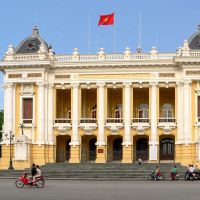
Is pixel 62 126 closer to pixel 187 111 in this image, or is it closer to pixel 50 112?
pixel 50 112

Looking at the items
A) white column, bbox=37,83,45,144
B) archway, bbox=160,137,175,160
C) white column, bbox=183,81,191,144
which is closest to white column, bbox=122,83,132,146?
archway, bbox=160,137,175,160

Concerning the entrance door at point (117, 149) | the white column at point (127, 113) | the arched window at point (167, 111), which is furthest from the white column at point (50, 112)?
the arched window at point (167, 111)

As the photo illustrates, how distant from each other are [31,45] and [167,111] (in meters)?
17.2

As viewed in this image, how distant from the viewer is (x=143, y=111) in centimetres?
6862

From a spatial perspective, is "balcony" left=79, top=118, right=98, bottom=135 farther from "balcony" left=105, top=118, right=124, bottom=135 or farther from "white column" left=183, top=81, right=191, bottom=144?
"white column" left=183, top=81, right=191, bottom=144

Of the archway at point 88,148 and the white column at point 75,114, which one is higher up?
the white column at point 75,114

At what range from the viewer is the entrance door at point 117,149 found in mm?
68250

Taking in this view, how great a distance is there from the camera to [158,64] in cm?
6350

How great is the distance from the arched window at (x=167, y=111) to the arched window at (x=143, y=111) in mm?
1802

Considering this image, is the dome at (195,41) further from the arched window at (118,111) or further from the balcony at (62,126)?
the balcony at (62,126)

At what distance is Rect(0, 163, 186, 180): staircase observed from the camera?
171 feet

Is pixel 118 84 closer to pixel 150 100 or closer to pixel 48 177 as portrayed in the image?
pixel 150 100

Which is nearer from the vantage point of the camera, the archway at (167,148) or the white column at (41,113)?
the white column at (41,113)

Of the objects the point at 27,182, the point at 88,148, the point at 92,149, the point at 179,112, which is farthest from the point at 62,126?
the point at 27,182
